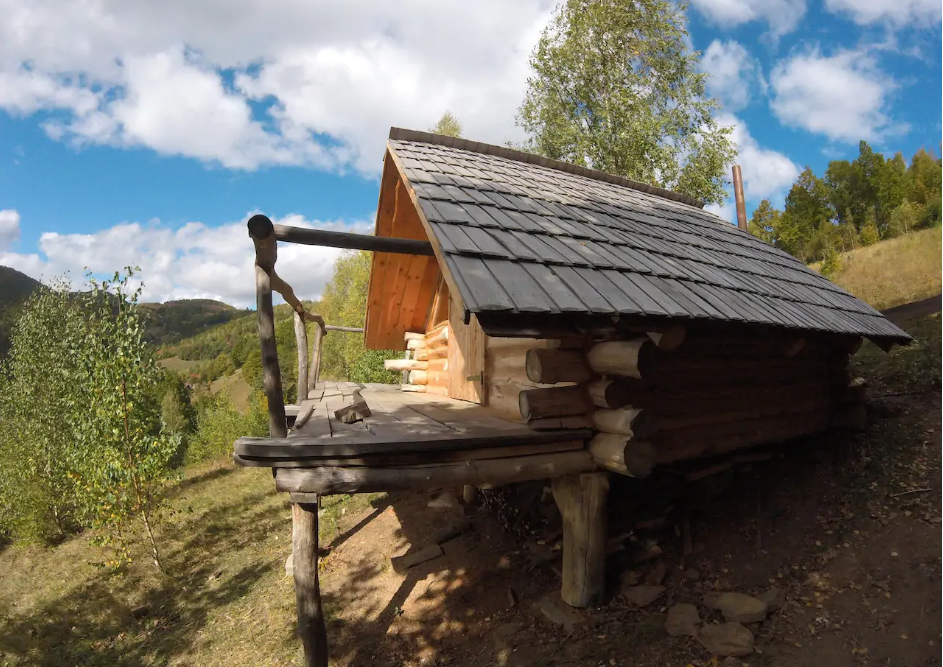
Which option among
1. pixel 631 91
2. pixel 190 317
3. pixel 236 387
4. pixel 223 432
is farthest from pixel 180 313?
pixel 631 91

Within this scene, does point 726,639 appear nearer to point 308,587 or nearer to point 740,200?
point 308,587

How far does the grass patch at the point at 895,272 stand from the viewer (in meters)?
14.6

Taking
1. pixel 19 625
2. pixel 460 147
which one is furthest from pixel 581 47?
pixel 19 625

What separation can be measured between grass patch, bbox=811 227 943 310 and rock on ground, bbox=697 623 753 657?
13.7 m

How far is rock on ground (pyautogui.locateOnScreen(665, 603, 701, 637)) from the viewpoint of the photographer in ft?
12.0

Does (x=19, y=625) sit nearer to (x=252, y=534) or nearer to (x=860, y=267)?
(x=252, y=534)

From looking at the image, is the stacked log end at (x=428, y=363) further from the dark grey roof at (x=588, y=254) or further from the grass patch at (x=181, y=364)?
the grass patch at (x=181, y=364)

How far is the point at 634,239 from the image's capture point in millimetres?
4777

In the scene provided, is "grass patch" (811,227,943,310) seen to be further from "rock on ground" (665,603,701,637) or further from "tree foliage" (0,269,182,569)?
"tree foliage" (0,269,182,569)

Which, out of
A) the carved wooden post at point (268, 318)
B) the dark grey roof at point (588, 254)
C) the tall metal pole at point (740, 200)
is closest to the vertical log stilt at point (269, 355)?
the carved wooden post at point (268, 318)

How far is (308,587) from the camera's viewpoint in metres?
3.39

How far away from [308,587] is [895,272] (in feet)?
74.6

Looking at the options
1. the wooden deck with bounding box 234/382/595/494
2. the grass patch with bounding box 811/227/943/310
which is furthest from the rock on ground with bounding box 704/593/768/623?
the grass patch with bounding box 811/227/943/310

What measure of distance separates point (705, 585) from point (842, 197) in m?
45.7
